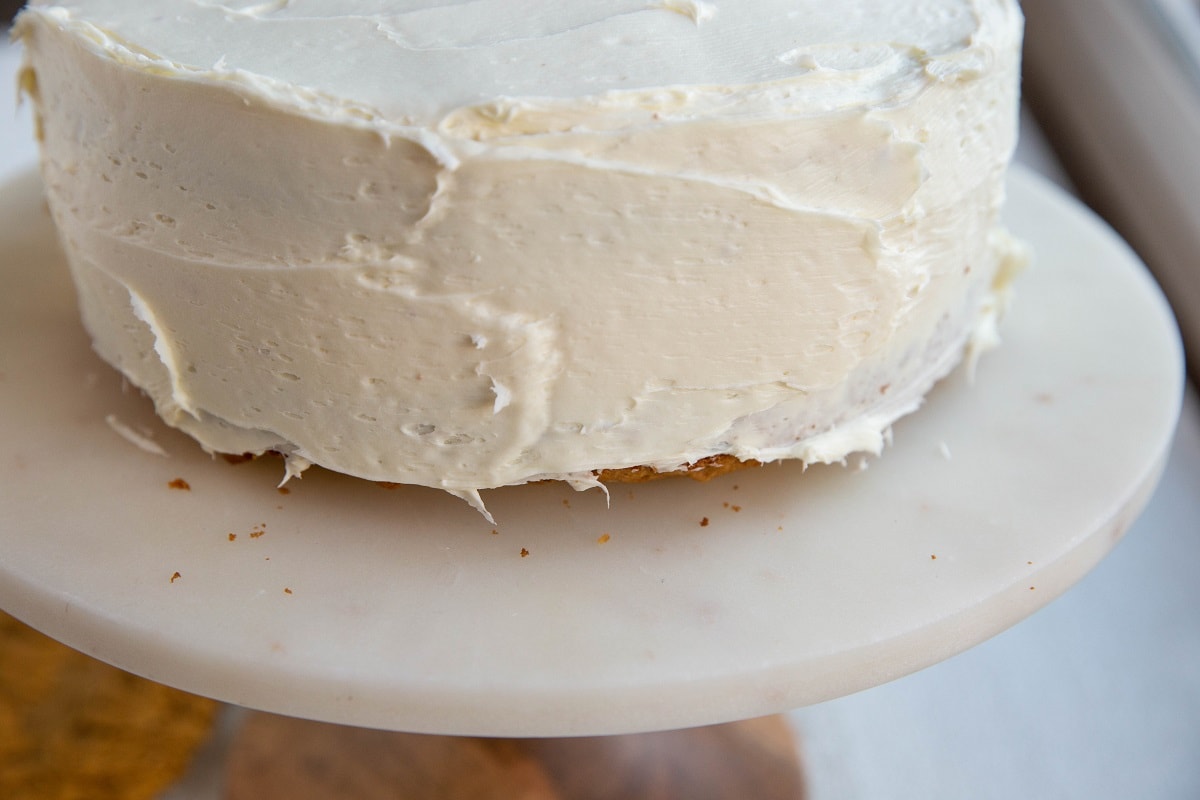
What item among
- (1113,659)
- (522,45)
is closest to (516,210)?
(522,45)

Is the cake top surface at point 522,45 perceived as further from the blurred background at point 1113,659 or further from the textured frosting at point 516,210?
the blurred background at point 1113,659

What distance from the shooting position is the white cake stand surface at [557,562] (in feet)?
2.26

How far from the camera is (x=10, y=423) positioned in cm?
90

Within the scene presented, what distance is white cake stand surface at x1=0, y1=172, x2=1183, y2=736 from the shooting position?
0.69 meters

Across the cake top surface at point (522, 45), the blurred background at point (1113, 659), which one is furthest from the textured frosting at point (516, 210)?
the blurred background at point (1113, 659)

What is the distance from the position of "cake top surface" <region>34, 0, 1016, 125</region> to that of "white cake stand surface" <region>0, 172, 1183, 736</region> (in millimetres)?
313

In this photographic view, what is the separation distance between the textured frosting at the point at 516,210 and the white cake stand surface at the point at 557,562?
0.05m

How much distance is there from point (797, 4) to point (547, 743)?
0.80 meters

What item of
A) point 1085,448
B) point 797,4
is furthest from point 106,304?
point 1085,448

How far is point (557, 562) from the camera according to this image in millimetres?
780

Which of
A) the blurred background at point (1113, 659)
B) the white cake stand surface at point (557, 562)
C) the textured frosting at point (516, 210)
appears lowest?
the blurred background at point (1113, 659)

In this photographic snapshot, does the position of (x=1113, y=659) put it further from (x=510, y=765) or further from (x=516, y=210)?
(x=516, y=210)

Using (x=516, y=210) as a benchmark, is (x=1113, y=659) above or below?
below

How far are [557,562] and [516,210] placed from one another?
26cm
